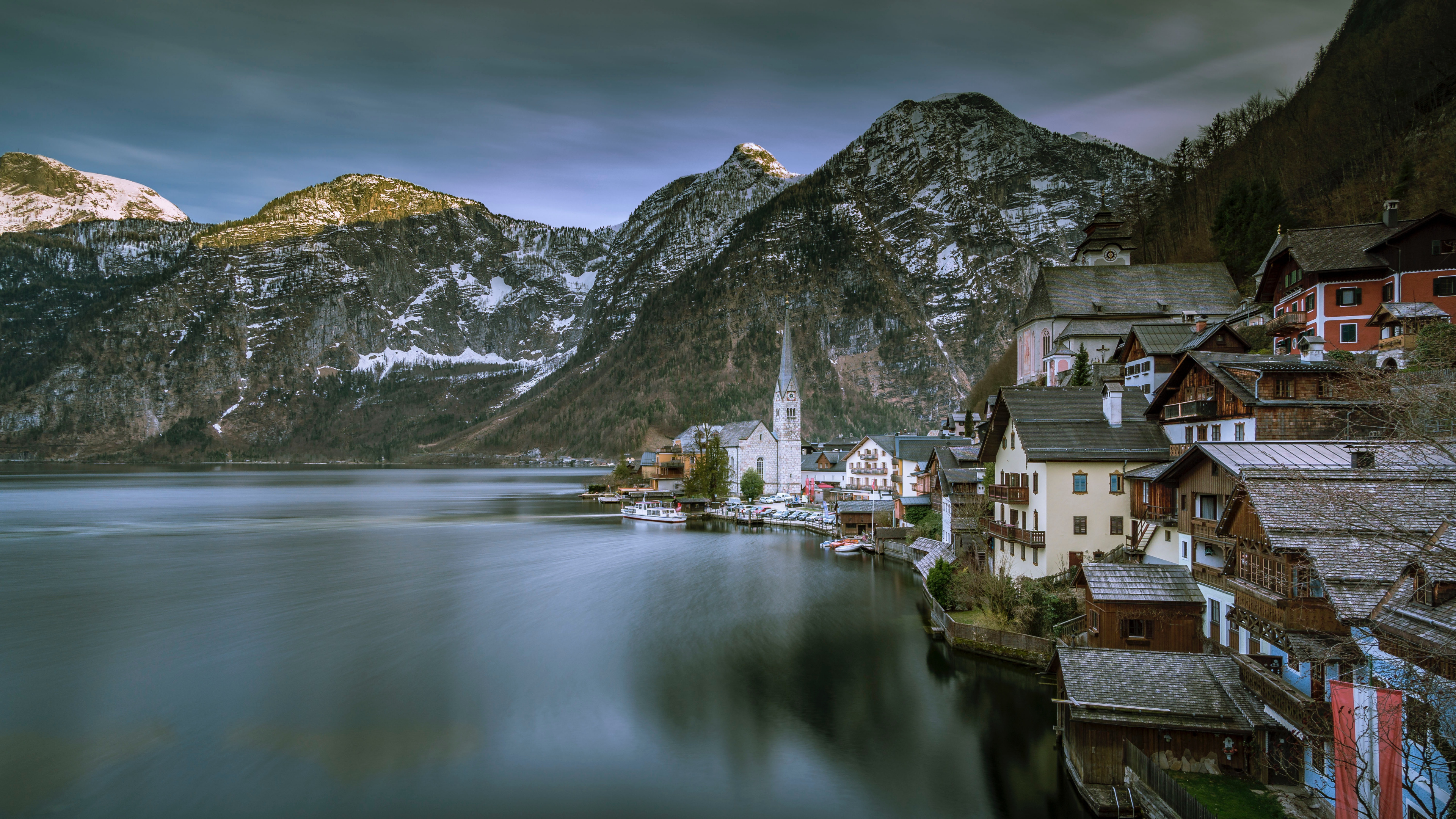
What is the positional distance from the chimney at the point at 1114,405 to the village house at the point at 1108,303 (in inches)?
906

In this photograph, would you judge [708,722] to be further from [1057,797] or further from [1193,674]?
[1193,674]

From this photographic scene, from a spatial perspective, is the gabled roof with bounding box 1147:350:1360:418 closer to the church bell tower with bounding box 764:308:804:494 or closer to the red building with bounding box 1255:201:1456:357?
the red building with bounding box 1255:201:1456:357

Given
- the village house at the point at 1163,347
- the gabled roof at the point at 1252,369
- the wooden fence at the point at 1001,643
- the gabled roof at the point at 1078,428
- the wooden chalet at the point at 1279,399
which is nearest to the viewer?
the wooden chalet at the point at 1279,399

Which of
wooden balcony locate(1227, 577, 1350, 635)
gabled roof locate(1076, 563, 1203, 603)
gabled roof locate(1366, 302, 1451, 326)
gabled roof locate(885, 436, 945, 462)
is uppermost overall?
gabled roof locate(1366, 302, 1451, 326)

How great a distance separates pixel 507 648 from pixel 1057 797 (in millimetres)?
21714

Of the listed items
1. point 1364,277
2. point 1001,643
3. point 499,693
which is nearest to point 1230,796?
point 1001,643

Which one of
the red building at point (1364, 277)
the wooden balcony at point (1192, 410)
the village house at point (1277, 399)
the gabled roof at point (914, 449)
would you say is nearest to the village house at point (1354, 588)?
the village house at point (1277, 399)

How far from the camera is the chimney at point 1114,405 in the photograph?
26406 mm

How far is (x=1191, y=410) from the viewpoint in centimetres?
2366

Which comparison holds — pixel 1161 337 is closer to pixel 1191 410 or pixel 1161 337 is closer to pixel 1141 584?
pixel 1191 410

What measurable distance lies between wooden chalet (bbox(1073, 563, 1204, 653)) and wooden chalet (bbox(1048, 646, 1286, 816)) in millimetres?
3354

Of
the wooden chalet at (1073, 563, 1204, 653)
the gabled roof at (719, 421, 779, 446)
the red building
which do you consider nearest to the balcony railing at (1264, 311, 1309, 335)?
the red building

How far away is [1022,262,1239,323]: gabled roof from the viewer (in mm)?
48625

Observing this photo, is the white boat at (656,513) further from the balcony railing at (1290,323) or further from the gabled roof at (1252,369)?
the gabled roof at (1252,369)
